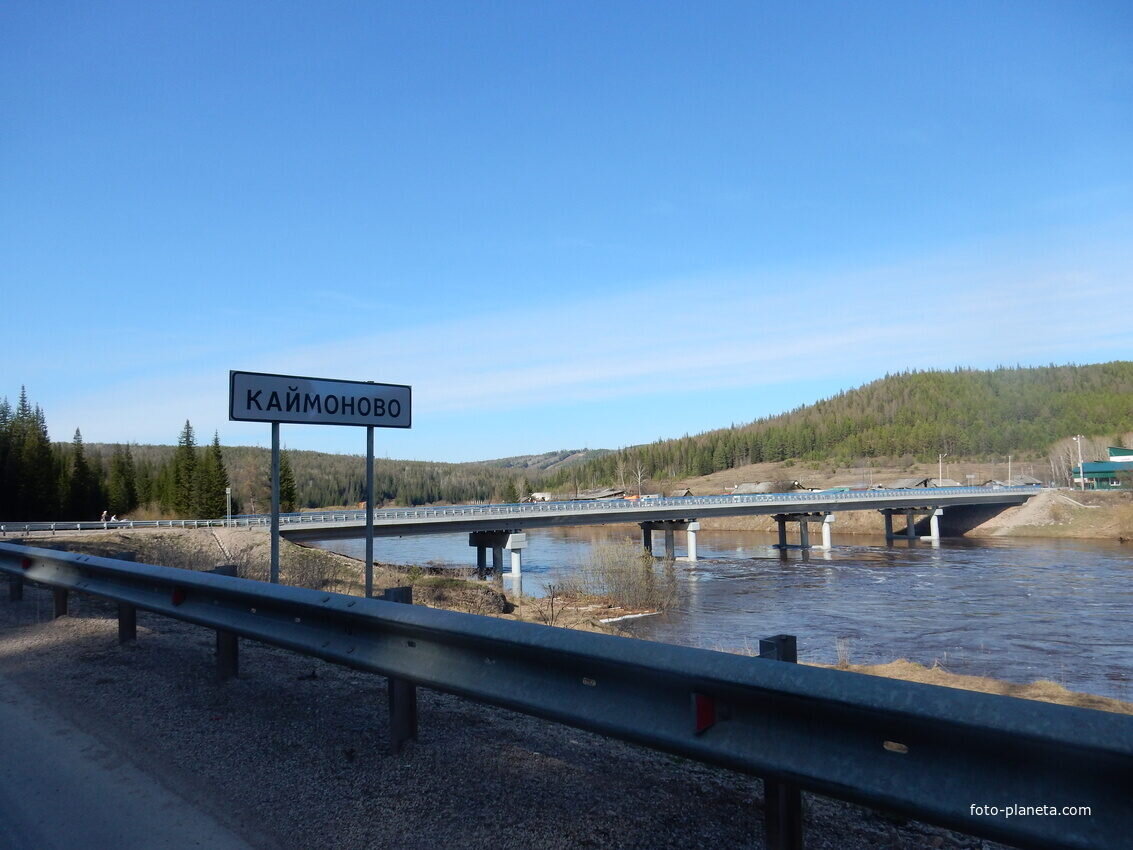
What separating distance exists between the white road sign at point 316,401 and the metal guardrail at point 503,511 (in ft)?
139

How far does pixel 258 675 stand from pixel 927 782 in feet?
→ 19.4

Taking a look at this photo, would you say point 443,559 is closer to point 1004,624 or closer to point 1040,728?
point 1004,624

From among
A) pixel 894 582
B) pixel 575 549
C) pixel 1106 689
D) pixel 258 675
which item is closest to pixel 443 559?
pixel 575 549

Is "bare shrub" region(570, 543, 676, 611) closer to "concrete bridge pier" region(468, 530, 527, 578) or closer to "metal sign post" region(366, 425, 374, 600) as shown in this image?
"concrete bridge pier" region(468, 530, 527, 578)

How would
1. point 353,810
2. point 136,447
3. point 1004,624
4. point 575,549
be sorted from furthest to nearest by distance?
point 136,447
point 575,549
point 1004,624
point 353,810

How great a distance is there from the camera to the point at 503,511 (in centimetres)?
5756

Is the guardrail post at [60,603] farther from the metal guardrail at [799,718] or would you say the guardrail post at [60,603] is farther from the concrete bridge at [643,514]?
the concrete bridge at [643,514]

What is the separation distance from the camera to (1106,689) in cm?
1638

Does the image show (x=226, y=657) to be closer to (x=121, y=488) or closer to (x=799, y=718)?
(x=799, y=718)

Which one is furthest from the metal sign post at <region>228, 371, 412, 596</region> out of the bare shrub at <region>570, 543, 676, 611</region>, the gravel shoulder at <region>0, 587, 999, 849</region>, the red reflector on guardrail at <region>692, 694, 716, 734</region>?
the bare shrub at <region>570, 543, 676, 611</region>

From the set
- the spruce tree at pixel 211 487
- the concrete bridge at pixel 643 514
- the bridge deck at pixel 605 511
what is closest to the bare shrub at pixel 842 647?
the concrete bridge at pixel 643 514

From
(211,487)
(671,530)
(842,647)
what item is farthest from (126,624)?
(211,487)

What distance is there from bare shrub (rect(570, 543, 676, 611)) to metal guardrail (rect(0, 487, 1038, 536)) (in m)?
15.6

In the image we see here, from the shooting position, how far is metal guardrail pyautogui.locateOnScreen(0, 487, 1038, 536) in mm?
51281
